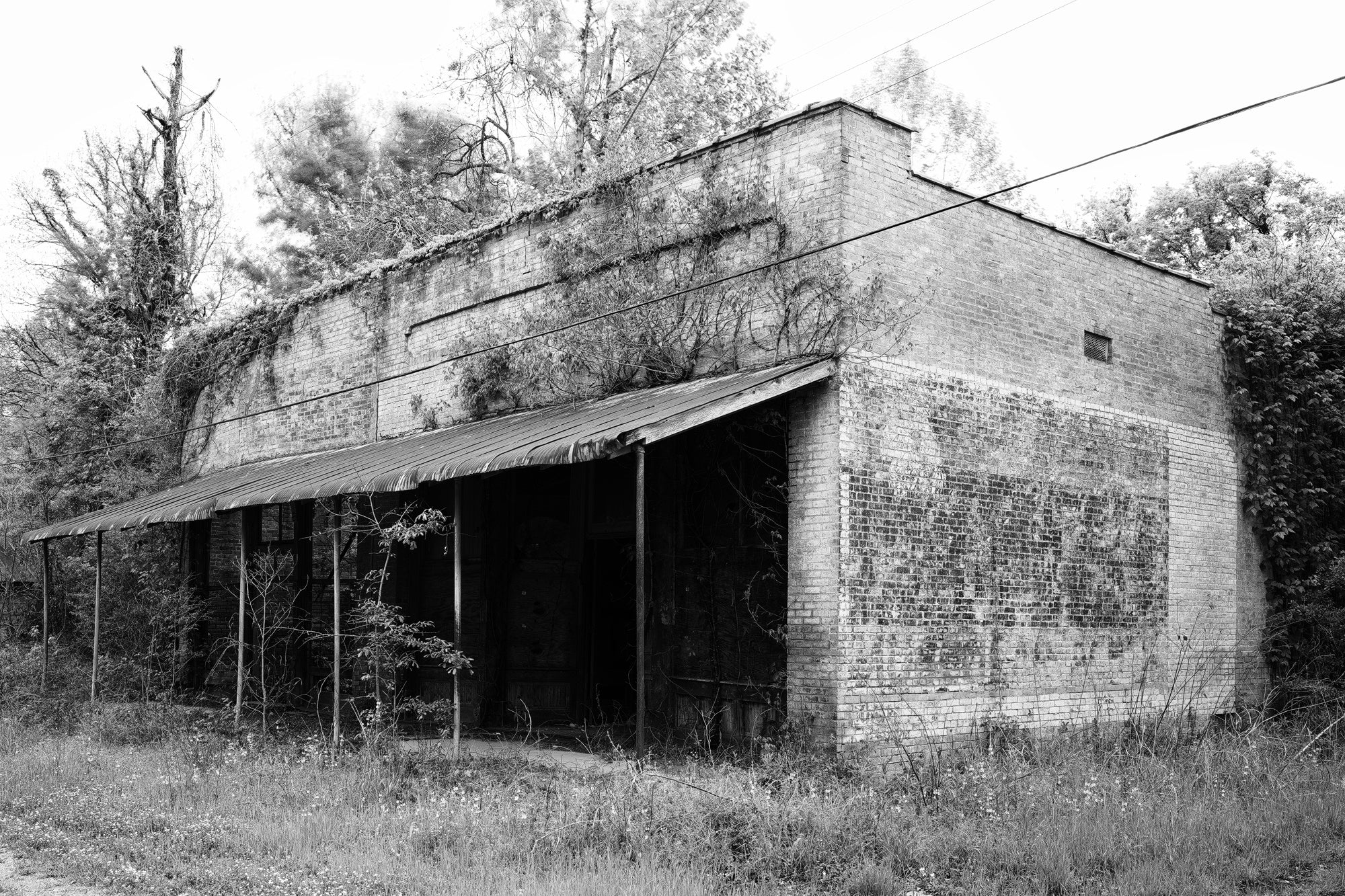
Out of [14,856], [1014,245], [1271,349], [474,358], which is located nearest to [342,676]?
[474,358]

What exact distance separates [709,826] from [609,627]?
6.19m

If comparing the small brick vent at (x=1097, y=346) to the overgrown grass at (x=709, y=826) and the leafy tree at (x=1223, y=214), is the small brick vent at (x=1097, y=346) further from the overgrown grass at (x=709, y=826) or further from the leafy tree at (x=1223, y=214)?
the leafy tree at (x=1223, y=214)

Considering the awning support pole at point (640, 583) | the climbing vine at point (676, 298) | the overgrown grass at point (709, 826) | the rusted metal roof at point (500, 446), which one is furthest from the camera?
the climbing vine at point (676, 298)

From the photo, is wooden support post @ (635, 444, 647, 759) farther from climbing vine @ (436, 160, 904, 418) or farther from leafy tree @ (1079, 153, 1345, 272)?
leafy tree @ (1079, 153, 1345, 272)

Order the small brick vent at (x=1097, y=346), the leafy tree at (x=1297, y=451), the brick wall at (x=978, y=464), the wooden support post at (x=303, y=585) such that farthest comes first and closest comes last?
the wooden support post at (x=303, y=585) → the leafy tree at (x=1297, y=451) → the small brick vent at (x=1097, y=346) → the brick wall at (x=978, y=464)

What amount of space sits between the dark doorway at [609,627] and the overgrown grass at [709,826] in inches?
125

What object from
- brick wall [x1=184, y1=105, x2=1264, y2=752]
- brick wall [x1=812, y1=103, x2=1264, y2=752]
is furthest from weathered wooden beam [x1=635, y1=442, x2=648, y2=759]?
brick wall [x1=812, y1=103, x2=1264, y2=752]

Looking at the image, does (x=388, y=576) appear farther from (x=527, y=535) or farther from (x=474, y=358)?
(x=474, y=358)

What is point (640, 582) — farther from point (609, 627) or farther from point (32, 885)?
point (609, 627)

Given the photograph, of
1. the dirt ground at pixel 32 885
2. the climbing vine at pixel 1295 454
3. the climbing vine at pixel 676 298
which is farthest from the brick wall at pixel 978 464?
the dirt ground at pixel 32 885

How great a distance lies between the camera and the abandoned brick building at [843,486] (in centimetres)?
997

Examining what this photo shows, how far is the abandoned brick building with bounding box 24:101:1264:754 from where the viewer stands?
32.7 ft

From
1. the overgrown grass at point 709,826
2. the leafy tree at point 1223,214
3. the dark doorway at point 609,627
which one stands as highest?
the leafy tree at point 1223,214

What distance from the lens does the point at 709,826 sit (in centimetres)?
760
